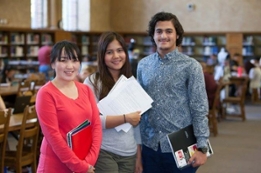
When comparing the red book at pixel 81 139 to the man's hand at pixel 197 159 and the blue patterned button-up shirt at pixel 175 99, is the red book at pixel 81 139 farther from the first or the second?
the man's hand at pixel 197 159

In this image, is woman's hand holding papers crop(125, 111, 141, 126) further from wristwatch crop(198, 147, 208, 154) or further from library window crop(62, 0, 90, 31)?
library window crop(62, 0, 90, 31)

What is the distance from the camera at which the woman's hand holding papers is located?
265cm

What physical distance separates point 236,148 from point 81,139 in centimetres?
572

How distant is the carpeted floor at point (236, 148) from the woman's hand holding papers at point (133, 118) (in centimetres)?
368

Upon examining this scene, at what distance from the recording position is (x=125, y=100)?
8.91ft

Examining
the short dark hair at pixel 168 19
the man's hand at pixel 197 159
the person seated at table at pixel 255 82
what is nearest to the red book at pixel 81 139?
the man's hand at pixel 197 159

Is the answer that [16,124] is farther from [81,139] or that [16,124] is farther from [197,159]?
[197,159]

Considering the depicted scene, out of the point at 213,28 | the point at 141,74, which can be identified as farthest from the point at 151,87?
the point at 213,28

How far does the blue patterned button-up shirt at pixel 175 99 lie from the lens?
2.62 meters

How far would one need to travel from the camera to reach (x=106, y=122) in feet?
8.76

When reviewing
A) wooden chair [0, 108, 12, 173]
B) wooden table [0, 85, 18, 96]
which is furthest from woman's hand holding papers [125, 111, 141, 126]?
wooden table [0, 85, 18, 96]

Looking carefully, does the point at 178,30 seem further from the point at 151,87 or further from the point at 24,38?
the point at 24,38

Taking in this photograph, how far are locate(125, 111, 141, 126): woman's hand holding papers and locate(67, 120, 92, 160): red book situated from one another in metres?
0.26

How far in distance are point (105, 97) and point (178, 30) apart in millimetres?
579
